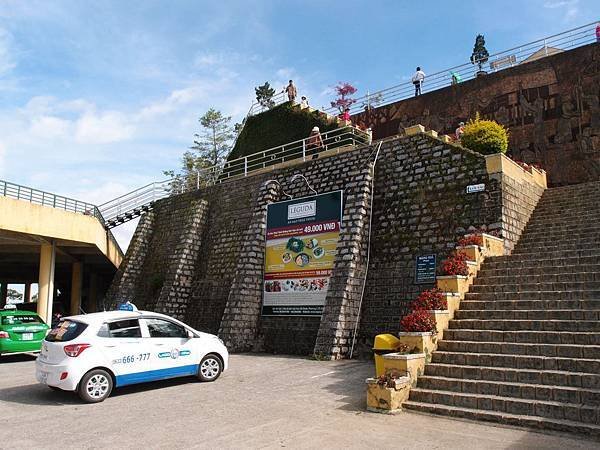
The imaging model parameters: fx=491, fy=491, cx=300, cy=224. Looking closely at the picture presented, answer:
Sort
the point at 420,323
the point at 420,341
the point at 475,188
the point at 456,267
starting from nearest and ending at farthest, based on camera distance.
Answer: the point at 420,341, the point at 420,323, the point at 456,267, the point at 475,188

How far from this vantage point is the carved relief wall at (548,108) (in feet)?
51.4

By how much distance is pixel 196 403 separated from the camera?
7871 millimetres

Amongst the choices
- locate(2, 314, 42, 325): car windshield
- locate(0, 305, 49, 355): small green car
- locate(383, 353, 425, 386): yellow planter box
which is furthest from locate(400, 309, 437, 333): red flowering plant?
locate(2, 314, 42, 325): car windshield

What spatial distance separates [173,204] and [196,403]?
16666mm

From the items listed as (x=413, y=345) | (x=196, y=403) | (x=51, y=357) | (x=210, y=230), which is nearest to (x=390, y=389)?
(x=413, y=345)

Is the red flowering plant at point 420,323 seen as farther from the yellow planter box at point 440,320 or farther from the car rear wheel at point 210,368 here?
Result: the car rear wheel at point 210,368

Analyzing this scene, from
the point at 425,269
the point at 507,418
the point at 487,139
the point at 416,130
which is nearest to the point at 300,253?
the point at 425,269

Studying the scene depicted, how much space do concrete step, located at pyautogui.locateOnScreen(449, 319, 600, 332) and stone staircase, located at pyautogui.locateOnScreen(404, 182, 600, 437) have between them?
1 centimetres

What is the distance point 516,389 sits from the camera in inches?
265

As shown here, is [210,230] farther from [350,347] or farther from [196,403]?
[196,403]

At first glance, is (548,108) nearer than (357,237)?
No

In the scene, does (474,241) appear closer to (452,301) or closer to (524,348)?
(452,301)

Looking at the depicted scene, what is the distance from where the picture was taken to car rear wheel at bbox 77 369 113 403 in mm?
7980

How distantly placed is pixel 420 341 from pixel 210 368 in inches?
167
